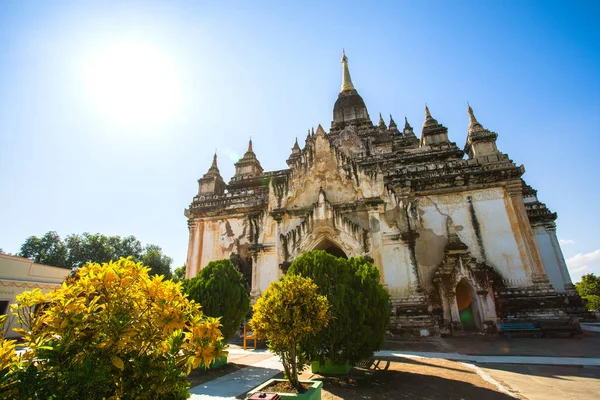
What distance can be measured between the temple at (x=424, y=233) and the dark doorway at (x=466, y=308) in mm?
45

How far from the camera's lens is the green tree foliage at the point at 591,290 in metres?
29.1

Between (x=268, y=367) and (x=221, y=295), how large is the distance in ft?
7.60

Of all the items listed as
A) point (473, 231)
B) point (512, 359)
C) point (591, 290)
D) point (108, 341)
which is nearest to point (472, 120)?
point (473, 231)

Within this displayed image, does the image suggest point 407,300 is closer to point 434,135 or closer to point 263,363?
point 263,363

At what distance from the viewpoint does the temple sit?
12.7 metres

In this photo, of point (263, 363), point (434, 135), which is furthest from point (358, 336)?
point (434, 135)

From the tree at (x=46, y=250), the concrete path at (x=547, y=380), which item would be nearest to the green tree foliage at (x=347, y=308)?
the concrete path at (x=547, y=380)

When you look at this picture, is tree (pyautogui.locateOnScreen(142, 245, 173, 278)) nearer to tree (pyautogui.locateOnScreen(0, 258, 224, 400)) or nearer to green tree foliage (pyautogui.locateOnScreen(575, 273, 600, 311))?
tree (pyautogui.locateOnScreen(0, 258, 224, 400))

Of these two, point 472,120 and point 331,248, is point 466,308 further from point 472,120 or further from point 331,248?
point 472,120

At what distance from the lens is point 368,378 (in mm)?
6727

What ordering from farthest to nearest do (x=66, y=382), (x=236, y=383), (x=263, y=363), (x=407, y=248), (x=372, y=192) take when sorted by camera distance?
(x=372, y=192)
(x=407, y=248)
(x=263, y=363)
(x=236, y=383)
(x=66, y=382)

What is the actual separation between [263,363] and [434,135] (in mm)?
16573

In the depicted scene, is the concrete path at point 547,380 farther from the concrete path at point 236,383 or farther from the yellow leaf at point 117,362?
the yellow leaf at point 117,362

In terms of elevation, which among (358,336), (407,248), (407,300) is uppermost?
(407,248)
